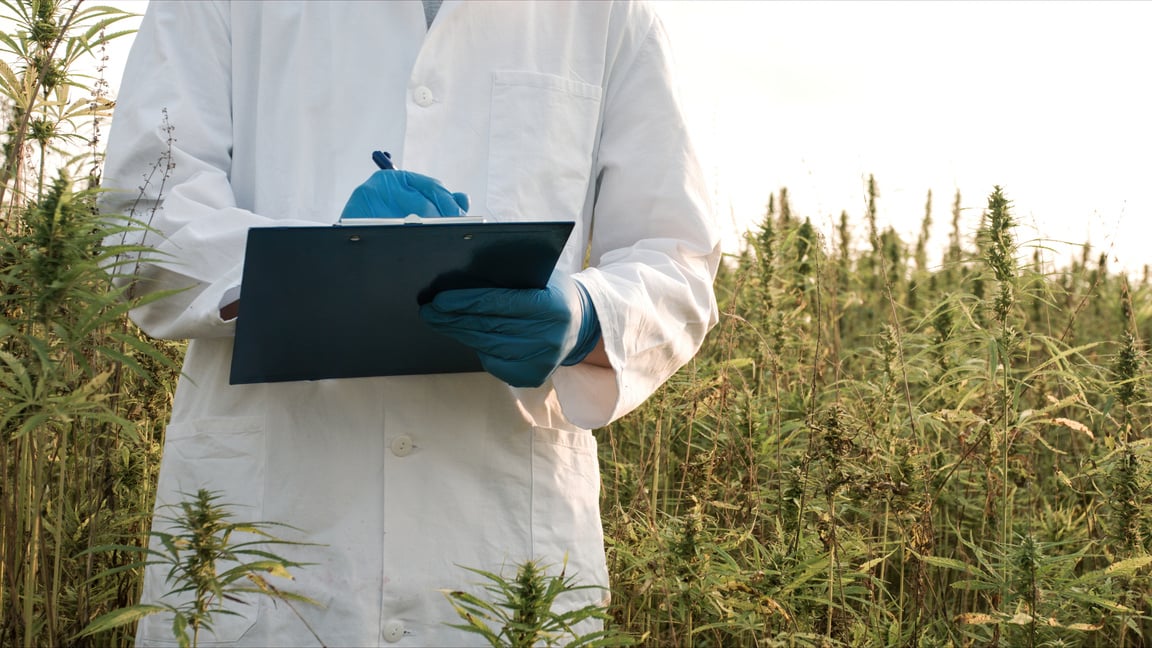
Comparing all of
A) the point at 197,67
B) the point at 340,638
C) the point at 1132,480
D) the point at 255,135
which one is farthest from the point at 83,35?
the point at 1132,480

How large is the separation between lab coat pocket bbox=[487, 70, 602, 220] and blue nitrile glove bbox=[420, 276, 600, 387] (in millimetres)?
295

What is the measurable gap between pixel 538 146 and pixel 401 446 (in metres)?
0.56

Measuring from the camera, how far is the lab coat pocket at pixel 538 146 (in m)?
1.81

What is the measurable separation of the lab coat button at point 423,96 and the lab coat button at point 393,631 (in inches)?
33.3

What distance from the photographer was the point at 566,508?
5.81ft

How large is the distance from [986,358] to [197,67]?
1.92 meters

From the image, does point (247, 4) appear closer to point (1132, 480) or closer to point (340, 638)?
point (340, 638)

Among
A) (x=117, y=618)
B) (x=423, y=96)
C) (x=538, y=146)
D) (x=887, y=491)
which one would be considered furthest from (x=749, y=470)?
(x=117, y=618)

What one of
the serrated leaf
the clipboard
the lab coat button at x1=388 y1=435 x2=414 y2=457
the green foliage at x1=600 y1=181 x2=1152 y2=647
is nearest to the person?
the lab coat button at x1=388 y1=435 x2=414 y2=457

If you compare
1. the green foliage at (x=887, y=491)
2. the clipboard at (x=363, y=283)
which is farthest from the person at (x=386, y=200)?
the green foliage at (x=887, y=491)

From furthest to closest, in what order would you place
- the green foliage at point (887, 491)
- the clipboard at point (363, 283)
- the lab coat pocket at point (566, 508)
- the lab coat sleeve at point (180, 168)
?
the green foliage at point (887, 491) < the lab coat pocket at point (566, 508) < the lab coat sleeve at point (180, 168) < the clipboard at point (363, 283)

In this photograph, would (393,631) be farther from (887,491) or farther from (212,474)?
(887,491)

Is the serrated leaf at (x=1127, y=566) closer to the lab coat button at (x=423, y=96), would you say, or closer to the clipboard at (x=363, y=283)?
the clipboard at (x=363, y=283)

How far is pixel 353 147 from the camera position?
5.93 feet
